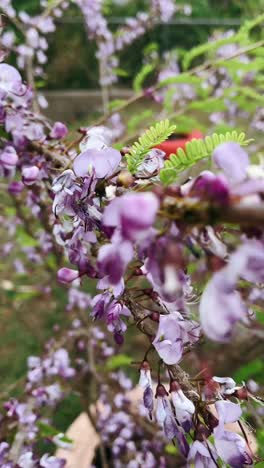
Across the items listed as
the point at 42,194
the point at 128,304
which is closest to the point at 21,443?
the point at 42,194

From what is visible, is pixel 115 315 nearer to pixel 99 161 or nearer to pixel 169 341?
pixel 169 341

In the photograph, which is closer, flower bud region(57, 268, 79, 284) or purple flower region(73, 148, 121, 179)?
purple flower region(73, 148, 121, 179)

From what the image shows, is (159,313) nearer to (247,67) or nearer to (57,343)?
(247,67)

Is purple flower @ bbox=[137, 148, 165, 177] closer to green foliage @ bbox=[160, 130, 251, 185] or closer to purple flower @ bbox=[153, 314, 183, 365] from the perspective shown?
green foliage @ bbox=[160, 130, 251, 185]

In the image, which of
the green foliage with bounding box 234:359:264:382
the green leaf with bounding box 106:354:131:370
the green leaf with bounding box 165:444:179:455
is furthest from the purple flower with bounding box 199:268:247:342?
the green foliage with bounding box 234:359:264:382

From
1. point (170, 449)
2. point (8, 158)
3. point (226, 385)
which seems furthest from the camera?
point (170, 449)

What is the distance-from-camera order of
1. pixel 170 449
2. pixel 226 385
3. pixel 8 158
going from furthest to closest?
pixel 170 449, pixel 8 158, pixel 226 385

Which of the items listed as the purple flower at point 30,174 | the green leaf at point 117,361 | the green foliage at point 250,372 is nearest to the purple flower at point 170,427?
the purple flower at point 30,174

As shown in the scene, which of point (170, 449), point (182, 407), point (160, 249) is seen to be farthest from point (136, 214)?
point (170, 449)
